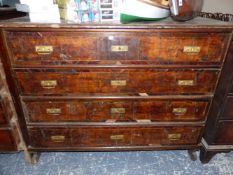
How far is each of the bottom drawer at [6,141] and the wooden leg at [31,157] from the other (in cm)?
11

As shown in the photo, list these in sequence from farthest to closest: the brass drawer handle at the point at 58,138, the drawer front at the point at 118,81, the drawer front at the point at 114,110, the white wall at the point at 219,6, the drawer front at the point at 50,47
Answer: the white wall at the point at 219,6 < the brass drawer handle at the point at 58,138 < the drawer front at the point at 114,110 < the drawer front at the point at 118,81 < the drawer front at the point at 50,47

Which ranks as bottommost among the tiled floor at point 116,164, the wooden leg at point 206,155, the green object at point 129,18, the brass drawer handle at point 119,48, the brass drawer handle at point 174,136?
the tiled floor at point 116,164

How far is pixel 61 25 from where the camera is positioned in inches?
43.8

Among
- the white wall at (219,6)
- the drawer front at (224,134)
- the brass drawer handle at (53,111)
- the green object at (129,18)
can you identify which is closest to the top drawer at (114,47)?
the green object at (129,18)

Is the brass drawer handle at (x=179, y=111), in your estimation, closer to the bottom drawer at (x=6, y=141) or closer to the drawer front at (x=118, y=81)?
the drawer front at (x=118, y=81)

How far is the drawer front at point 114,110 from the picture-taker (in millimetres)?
1375

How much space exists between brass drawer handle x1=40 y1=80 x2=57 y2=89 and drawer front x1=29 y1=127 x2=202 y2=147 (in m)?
0.35

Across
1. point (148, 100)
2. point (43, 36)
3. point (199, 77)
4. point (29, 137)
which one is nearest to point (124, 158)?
point (148, 100)

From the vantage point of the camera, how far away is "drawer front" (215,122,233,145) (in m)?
1.45

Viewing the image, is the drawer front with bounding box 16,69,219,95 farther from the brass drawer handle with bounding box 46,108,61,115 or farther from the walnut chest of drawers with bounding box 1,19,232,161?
the brass drawer handle with bounding box 46,108,61,115

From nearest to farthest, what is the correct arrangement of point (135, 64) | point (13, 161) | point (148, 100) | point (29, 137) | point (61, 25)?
point (61, 25)
point (135, 64)
point (148, 100)
point (29, 137)
point (13, 161)

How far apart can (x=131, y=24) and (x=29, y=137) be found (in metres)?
1.13

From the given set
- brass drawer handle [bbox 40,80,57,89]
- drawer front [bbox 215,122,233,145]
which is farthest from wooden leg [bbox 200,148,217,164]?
brass drawer handle [bbox 40,80,57,89]

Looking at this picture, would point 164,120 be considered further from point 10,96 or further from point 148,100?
point 10,96
